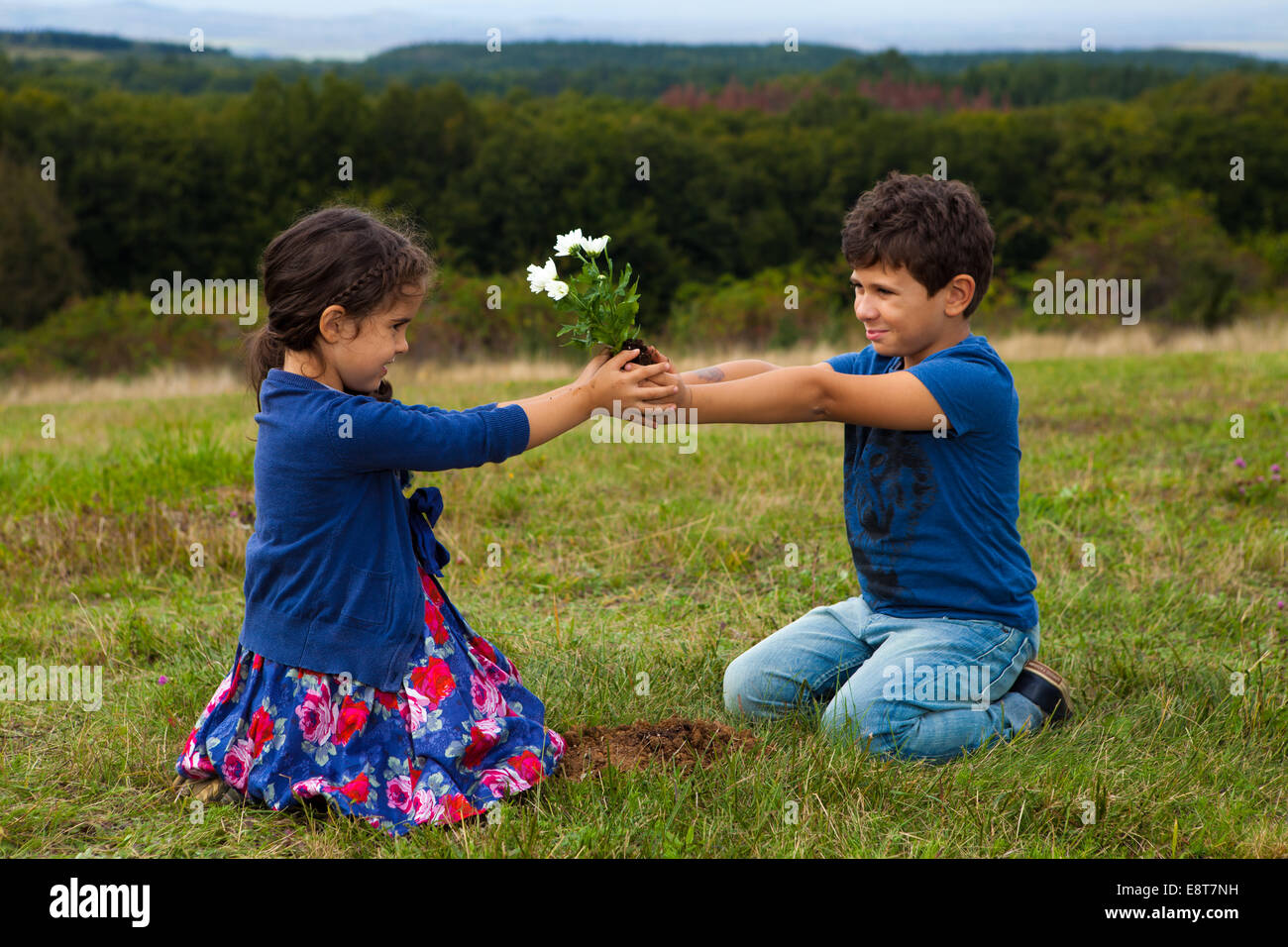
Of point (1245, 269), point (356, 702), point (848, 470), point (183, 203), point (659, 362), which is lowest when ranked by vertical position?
point (356, 702)

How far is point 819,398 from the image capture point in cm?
328

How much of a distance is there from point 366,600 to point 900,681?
1.54 meters

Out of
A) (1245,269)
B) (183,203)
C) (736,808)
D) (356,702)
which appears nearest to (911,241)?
(736,808)

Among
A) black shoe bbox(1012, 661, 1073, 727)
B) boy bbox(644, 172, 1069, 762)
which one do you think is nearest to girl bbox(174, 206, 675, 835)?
boy bbox(644, 172, 1069, 762)

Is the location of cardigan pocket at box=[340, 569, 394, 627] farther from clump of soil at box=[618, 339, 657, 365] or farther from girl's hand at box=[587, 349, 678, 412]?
clump of soil at box=[618, 339, 657, 365]

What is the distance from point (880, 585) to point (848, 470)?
0.38 metres

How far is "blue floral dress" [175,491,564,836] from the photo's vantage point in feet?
9.52

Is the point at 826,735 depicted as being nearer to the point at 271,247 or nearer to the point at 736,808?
the point at 736,808

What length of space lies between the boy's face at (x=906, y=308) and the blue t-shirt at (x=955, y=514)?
9 centimetres

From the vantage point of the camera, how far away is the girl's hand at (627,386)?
3.14m

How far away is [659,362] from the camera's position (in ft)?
10.7

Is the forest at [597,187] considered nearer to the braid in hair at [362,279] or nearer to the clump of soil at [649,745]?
the clump of soil at [649,745]

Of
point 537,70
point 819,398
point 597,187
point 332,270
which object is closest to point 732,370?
point 819,398

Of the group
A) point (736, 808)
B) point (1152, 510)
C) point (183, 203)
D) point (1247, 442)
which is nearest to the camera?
point (736, 808)
